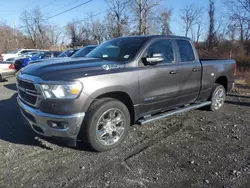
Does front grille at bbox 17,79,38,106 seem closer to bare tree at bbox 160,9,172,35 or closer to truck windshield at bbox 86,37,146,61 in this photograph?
truck windshield at bbox 86,37,146,61

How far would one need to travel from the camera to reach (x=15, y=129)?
186 inches

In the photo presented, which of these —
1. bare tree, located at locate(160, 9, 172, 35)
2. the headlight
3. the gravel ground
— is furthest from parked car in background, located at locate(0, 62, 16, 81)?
bare tree, located at locate(160, 9, 172, 35)

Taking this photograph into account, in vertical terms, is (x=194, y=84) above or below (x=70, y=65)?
below

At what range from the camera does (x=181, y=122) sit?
17.5 feet

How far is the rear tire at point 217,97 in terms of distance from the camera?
604cm

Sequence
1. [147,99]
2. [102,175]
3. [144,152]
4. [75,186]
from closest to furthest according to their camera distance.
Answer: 1. [75,186]
2. [102,175]
3. [144,152]
4. [147,99]

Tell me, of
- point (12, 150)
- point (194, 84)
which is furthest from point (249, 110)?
point (12, 150)

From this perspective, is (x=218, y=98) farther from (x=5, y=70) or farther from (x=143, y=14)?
(x=143, y=14)

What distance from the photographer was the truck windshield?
13.9 feet

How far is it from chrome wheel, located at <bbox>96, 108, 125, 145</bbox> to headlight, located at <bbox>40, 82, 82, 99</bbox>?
0.64 m

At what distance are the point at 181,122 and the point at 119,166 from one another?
8.00 ft

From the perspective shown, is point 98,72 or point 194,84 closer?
point 98,72

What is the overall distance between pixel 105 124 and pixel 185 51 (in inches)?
103

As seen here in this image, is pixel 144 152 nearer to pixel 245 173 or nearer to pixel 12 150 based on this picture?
pixel 245 173
